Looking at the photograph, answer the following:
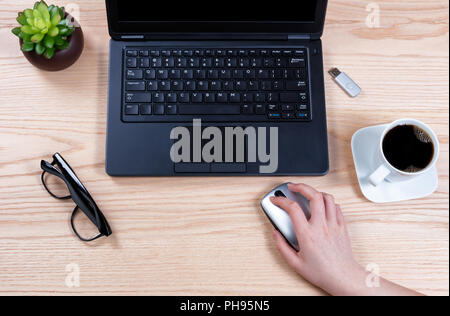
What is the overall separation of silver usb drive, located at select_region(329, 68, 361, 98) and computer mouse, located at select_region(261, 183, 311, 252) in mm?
221

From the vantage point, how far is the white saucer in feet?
2.32

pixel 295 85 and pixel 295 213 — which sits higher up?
pixel 295 85

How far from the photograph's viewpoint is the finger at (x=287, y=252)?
0.67 m

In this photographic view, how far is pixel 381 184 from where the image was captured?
714mm

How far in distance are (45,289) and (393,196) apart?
0.61 metres

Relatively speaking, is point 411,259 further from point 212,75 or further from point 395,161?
point 212,75

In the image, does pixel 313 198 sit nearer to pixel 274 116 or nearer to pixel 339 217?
pixel 339 217

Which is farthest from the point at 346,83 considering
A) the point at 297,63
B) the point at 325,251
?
the point at 325,251

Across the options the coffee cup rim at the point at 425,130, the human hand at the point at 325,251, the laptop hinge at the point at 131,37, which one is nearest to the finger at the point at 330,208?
the human hand at the point at 325,251

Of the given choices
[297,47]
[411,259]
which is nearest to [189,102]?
[297,47]

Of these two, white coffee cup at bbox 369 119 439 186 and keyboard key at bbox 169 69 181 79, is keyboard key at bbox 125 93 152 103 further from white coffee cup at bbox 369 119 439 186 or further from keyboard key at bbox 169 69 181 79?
white coffee cup at bbox 369 119 439 186

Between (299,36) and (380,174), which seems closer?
(380,174)

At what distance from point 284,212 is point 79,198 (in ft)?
1.14

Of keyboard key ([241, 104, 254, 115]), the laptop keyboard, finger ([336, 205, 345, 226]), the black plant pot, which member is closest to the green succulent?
the black plant pot
